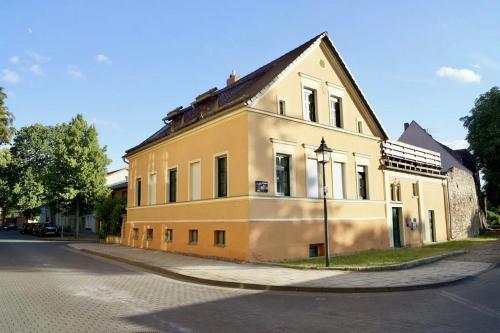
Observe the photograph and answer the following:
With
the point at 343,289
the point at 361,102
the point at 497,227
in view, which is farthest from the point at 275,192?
the point at 497,227

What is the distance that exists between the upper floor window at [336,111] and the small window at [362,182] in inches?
103

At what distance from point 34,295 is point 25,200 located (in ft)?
162

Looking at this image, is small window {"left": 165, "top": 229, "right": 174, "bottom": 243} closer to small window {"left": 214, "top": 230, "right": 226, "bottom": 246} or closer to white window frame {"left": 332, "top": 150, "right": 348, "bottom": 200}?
small window {"left": 214, "top": 230, "right": 226, "bottom": 246}

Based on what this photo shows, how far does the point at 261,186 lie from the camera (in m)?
15.3

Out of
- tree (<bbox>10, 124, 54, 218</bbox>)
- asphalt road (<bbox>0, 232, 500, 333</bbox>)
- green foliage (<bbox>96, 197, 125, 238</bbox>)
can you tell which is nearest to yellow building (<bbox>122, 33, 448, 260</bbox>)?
green foliage (<bbox>96, 197, 125, 238</bbox>)

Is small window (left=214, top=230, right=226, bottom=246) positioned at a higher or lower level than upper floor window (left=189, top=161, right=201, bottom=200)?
lower

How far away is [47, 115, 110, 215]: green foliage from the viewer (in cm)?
3544

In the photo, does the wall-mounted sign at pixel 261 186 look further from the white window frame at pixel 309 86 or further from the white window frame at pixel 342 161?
the white window frame at pixel 342 161

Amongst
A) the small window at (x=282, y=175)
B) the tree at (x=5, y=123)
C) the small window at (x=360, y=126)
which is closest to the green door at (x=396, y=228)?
the small window at (x=360, y=126)

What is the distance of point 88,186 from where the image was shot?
118 ft

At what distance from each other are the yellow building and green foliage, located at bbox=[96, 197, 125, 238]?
14.6 ft

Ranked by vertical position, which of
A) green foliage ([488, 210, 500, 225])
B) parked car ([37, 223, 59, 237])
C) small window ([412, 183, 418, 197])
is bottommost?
parked car ([37, 223, 59, 237])

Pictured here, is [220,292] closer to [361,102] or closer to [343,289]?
[343,289]

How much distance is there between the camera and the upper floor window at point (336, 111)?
64.7ft
